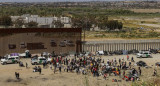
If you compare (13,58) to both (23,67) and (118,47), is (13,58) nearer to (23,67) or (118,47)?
(23,67)

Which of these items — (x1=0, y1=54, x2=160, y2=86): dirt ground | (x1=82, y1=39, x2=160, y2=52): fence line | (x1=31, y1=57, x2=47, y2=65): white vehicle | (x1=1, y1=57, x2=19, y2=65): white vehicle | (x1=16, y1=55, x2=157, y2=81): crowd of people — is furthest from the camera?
(x1=82, y1=39, x2=160, y2=52): fence line

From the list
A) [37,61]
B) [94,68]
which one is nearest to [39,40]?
[37,61]

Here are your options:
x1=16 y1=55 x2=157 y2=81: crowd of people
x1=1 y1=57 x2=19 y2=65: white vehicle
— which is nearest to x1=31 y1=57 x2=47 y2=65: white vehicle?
x1=16 y1=55 x2=157 y2=81: crowd of people

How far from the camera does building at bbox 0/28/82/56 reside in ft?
91.4

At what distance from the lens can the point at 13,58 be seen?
24.3 metres

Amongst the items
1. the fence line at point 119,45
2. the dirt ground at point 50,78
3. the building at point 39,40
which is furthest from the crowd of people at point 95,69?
the fence line at point 119,45

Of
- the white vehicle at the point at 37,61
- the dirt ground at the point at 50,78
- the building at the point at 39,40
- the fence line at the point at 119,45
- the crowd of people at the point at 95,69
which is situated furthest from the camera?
the fence line at the point at 119,45

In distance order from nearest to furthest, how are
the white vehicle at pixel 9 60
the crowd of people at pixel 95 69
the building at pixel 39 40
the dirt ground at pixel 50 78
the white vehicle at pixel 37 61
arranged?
the dirt ground at pixel 50 78, the crowd of people at pixel 95 69, the white vehicle at pixel 37 61, the white vehicle at pixel 9 60, the building at pixel 39 40

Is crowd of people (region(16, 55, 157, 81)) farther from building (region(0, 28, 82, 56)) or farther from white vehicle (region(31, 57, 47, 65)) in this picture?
building (region(0, 28, 82, 56))

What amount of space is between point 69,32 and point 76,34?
0.82 metres

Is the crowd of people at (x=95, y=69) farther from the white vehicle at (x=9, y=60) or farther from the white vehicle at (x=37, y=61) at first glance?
the white vehicle at (x=9, y=60)

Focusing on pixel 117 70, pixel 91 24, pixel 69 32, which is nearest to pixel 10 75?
pixel 117 70

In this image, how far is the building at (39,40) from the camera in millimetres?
27855

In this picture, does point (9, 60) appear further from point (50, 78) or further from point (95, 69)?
point (95, 69)
